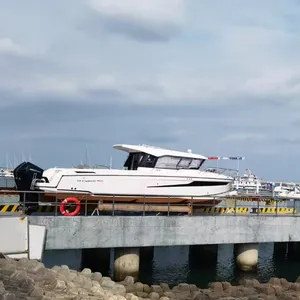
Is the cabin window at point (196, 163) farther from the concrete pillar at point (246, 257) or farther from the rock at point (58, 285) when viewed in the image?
the rock at point (58, 285)

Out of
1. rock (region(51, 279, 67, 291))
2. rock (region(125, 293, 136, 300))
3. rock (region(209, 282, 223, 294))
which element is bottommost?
rock (region(209, 282, 223, 294))

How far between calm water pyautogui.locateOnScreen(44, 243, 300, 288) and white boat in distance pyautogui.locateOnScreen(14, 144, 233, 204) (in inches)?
129

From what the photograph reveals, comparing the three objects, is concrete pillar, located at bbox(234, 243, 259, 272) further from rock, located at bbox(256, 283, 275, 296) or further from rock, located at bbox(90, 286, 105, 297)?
rock, located at bbox(90, 286, 105, 297)

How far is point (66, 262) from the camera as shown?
23.4 meters

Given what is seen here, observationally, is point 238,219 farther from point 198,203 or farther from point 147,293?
point 147,293

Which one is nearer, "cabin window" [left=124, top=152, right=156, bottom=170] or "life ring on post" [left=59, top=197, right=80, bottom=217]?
"life ring on post" [left=59, top=197, right=80, bottom=217]

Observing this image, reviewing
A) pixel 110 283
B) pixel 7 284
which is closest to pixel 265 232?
pixel 110 283

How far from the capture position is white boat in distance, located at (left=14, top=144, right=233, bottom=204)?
2077 centimetres

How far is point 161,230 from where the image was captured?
64.5ft

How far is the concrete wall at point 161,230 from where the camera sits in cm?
1809

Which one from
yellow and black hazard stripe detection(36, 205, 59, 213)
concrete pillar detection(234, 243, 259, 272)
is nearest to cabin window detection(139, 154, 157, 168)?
yellow and black hazard stripe detection(36, 205, 59, 213)

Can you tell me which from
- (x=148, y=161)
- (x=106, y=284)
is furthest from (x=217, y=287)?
(x=148, y=161)

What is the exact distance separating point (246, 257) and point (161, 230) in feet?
15.6

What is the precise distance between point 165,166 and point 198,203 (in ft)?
7.43
